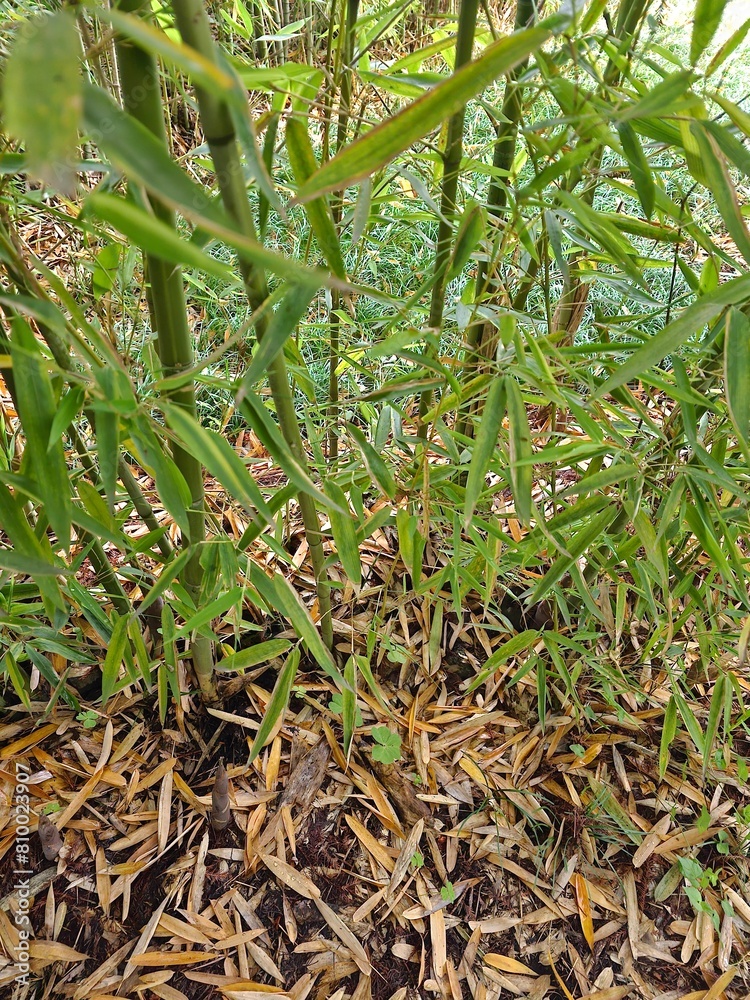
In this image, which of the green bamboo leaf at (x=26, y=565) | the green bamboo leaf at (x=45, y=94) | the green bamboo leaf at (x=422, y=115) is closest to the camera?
the green bamboo leaf at (x=45, y=94)

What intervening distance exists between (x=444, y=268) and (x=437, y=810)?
770 mm

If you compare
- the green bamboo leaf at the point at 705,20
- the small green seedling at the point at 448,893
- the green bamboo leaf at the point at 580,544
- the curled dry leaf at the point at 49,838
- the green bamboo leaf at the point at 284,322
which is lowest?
the small green seedling at the point at 448,893

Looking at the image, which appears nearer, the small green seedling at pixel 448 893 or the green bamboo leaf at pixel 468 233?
the green bamboo leaf at pixel 468 233

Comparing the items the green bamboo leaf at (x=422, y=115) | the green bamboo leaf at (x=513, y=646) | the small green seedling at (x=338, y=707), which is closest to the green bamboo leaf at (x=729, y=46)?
the green bamboo leaf at (x=422, y=115)

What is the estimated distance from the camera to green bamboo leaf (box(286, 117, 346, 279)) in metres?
0.45

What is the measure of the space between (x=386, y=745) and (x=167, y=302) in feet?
2.30

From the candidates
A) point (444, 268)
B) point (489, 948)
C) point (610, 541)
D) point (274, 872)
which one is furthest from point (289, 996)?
point (444, 268)

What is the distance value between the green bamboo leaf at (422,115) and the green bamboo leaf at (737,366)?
0.96 ft

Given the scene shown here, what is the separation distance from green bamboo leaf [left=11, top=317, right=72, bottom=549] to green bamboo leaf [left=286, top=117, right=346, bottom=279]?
22 cm

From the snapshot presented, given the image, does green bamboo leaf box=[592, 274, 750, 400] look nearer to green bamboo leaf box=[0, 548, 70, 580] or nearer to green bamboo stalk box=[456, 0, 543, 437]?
green bamboo stalk box=[456, 0, 543, 437]

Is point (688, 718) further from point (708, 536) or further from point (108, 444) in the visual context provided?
point (108, 444)

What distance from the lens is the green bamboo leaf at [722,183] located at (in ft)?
1.44

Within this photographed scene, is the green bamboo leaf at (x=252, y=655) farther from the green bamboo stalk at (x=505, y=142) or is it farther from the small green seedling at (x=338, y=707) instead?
the green bamboo stalk at (x=505, y=142)

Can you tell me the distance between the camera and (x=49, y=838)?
0.83 meters
